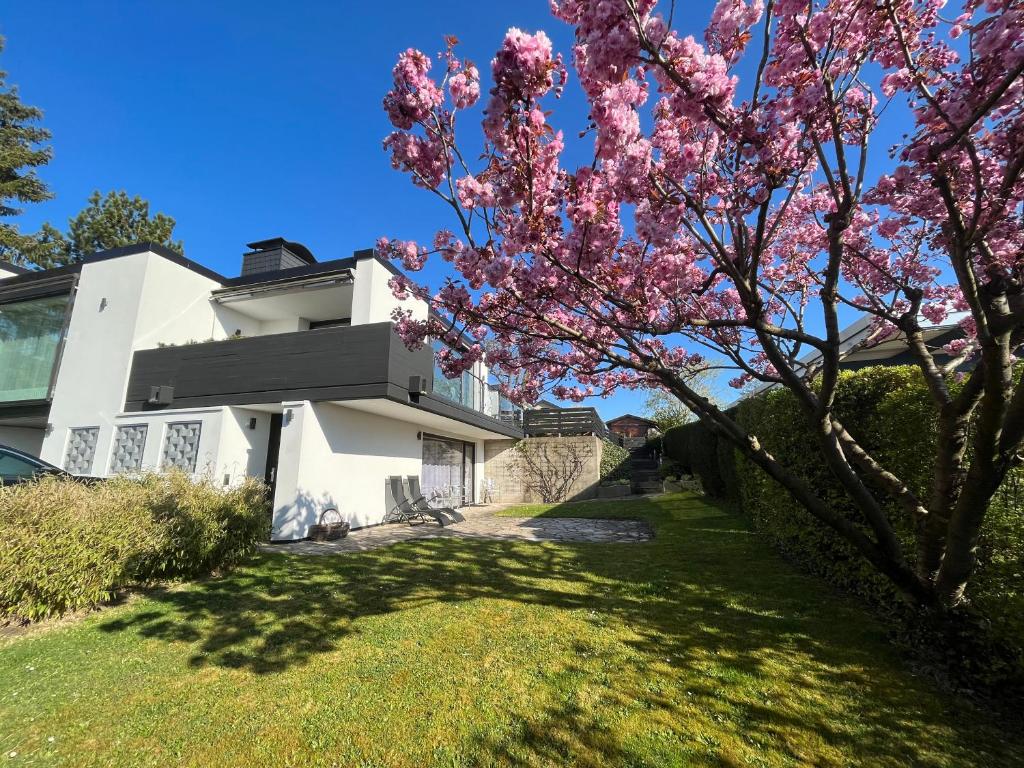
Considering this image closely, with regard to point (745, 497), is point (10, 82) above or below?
above

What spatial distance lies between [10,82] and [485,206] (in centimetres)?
3135

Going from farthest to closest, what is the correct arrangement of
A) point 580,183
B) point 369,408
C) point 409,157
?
point 369,408, point 409,157, point 580,183

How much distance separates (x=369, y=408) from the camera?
1031 cm

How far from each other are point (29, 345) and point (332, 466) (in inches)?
399

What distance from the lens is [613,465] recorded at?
19234 mm

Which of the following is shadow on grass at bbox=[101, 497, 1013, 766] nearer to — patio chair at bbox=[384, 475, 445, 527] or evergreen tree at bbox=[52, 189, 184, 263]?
patio chair at bbox=[384, 475, 445, 527]

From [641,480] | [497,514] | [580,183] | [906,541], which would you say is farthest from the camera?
[641,480]

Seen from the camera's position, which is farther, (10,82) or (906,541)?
(10,82)

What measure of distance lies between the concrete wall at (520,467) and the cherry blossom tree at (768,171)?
13.1 meters

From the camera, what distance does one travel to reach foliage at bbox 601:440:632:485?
60.1ft

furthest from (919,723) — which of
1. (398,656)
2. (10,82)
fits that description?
(10,82)

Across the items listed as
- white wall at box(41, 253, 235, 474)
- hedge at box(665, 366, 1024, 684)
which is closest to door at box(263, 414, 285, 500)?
white wall at box(41, 253, 235, 474)

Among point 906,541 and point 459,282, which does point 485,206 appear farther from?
point 906,541

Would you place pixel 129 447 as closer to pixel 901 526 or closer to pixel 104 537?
pixel 104 537
